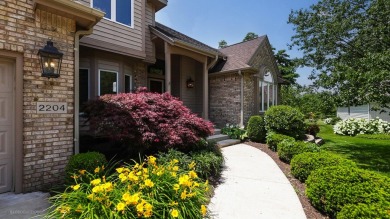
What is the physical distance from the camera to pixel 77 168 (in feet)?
13.3

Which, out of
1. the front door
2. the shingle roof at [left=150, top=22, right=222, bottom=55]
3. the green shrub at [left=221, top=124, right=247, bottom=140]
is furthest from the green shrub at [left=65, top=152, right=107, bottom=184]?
the green shrub at [left=221, top=124, right=247, bottom=140]

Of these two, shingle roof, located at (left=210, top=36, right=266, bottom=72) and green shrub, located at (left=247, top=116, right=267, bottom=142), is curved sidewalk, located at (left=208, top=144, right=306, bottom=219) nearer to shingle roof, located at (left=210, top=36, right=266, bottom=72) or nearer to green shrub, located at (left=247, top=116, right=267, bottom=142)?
green shrub, located at (left=247, top=116, right=267, bottom=142)

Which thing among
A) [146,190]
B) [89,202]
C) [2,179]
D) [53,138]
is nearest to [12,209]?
[2,179]

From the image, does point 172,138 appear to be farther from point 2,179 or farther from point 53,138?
point 2,179

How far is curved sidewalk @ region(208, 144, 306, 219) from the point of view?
384cm

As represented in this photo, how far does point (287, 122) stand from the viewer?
31.6 ft

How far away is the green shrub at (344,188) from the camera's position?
3518 mm

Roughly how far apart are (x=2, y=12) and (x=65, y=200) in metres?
3.64

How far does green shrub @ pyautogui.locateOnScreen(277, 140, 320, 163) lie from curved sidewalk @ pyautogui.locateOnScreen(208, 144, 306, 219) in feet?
1.70

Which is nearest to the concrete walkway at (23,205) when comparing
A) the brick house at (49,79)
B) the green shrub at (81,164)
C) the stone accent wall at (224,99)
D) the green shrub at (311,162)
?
the brick house at (49,79)

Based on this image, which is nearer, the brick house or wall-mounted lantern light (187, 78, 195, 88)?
the brick house

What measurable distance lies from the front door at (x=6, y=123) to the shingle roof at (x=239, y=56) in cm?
891

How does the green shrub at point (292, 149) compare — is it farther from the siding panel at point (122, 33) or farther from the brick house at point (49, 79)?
the siding panel at point (122, 33)

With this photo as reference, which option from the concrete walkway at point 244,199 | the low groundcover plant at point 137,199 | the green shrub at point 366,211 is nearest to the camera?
the low groundcover plant at point 137,199
